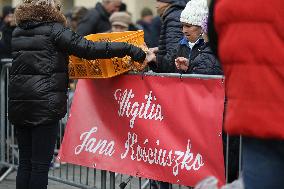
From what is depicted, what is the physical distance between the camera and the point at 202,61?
5.62 meters

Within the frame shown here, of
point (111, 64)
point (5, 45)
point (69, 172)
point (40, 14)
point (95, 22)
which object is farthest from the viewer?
point (95, 22)

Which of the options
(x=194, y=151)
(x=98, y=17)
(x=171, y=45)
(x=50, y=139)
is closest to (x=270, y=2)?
(x=194, y=151)

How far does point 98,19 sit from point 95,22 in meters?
0.10

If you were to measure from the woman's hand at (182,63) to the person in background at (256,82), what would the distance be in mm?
2815

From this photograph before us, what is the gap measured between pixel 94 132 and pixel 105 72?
693 mm

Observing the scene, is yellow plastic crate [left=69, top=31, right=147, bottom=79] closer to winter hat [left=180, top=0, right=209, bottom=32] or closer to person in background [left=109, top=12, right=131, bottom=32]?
winter hat [left=180, top=0, right=209, bottom=32]

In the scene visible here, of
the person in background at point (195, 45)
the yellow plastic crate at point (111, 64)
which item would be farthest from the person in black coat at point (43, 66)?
the person in background at point (195, 45)

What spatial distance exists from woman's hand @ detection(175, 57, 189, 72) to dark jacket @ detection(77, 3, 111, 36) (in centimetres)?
477

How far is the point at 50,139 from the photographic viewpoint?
5.81 metres

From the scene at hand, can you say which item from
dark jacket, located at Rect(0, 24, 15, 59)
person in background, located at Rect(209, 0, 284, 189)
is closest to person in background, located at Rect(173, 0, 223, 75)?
person in background, located at Rect(209, 0, 284, 189)

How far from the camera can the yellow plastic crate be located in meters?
6.06

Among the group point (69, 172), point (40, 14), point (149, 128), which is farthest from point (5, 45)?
point (149, 128)

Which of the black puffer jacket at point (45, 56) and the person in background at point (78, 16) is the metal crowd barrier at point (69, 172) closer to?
the black puffer jacket at point (45, 56)

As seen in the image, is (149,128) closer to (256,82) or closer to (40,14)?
(40,14)
